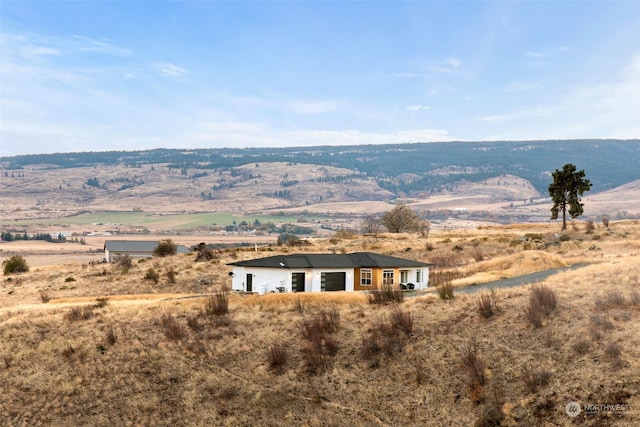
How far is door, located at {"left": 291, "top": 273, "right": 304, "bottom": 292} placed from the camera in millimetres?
43625

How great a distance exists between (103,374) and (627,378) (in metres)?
22.3

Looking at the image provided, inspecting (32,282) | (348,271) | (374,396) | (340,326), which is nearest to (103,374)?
(340,326)

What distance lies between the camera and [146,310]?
3638 cm

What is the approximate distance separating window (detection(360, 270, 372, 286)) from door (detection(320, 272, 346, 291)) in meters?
1.46

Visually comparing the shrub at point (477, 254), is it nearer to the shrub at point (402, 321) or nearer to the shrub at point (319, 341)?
the shrub at point (319, 341)

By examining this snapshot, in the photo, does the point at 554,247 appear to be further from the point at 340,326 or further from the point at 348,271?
the point at 340,326

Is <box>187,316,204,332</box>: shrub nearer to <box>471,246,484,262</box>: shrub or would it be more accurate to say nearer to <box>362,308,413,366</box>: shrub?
<box>362,308,413,366</box>: shrub

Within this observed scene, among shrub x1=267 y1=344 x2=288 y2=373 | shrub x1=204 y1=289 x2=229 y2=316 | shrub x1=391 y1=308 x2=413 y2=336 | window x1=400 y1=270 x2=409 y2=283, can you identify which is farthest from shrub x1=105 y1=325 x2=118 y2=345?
window x1=400 y1=270 x2=409 y2=283

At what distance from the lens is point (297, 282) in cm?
4378

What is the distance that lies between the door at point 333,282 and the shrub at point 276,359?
1776 cm

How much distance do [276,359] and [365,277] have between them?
2032 centimetres

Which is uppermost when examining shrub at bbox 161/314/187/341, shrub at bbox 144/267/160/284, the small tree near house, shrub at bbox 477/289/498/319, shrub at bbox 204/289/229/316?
the small tree near house
